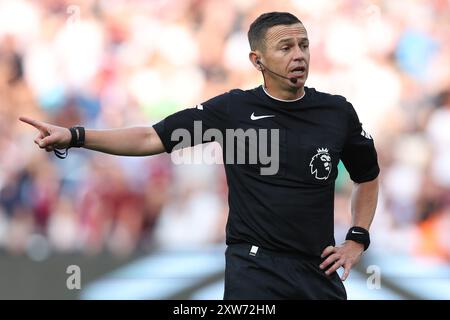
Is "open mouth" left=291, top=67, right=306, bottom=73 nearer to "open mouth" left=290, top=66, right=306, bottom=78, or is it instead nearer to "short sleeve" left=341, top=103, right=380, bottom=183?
"open mouth" left=290, top=66, right=306, bottom=78

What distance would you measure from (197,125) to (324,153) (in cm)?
71

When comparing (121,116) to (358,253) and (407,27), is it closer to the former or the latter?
(407,27)

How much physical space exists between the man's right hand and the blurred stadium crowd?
475cm

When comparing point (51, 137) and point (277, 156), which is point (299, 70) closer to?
point (277, 156)

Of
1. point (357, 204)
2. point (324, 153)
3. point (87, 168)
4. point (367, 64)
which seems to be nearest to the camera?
point (324, 153)

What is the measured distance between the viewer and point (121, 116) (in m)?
11.0

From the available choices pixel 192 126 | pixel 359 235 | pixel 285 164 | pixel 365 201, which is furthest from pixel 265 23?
pixel 359 235

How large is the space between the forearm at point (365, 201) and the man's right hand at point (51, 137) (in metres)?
1.75

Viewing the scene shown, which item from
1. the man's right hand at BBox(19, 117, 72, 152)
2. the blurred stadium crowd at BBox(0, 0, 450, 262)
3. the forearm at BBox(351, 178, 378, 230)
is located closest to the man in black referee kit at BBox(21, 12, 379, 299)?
the man's right hand at BBox(19, 117, 72, 152)

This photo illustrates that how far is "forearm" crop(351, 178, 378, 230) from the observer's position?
17.8 ft

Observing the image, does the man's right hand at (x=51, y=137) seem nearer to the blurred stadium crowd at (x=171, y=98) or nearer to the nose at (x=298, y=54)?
the nose at (x=298, y=54)

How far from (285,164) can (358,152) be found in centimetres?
55
